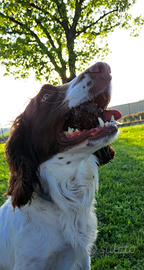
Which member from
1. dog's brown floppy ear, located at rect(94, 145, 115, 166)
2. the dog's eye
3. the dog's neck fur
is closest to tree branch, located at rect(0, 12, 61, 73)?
the dog's eye

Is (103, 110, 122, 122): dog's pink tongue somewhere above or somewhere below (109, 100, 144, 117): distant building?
above

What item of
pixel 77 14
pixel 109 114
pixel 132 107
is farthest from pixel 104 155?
pixel 132 107

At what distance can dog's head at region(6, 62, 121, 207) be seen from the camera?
1.86m

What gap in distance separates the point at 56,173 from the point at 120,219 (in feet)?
5.82

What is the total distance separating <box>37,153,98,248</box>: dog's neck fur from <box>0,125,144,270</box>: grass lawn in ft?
2.40

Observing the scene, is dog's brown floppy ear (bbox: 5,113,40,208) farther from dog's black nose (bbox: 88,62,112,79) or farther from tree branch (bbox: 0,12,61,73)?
tree branch (bbox: 0,12,61,73)

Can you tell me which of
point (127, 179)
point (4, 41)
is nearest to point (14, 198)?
point (127, 179)

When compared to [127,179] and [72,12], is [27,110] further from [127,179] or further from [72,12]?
[72,12]

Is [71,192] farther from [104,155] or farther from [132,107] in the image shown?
[132,107]

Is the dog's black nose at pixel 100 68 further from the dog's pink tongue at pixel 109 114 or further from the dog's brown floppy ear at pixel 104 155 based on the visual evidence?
the dog's brown floppy ear at pixel 104 155

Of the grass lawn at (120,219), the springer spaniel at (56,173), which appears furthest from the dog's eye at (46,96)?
the grass lawn at (120,219)

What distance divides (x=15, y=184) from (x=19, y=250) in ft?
1.96

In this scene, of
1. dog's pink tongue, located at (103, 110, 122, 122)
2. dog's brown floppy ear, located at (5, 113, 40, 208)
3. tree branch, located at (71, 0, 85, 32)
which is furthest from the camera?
tree branch, located at (71, 0, 85, 32)

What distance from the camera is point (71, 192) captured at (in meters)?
2.16
